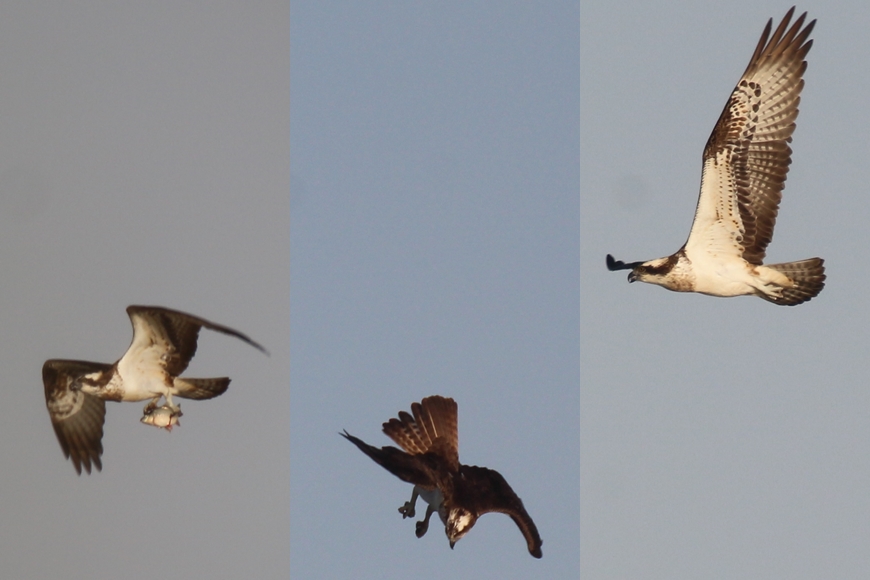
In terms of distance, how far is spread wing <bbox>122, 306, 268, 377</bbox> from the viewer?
14039mm

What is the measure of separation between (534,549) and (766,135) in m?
4.46

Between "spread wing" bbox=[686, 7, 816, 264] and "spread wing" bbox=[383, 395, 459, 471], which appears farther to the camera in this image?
"spread wing" bbox=[383, 395, 459, 471]

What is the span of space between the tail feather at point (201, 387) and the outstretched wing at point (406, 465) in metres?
1.69

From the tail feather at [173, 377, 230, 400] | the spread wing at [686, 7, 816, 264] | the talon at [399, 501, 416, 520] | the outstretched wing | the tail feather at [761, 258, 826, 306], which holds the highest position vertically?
the spread wing at [686, 7, 816, 264]

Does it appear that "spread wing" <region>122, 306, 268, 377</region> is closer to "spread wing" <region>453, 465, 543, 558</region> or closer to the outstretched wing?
the outstretched wing

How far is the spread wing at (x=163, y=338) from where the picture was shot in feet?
46.1

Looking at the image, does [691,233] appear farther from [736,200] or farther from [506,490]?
[506,490]

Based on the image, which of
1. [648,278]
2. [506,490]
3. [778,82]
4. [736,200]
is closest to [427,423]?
[506,490]

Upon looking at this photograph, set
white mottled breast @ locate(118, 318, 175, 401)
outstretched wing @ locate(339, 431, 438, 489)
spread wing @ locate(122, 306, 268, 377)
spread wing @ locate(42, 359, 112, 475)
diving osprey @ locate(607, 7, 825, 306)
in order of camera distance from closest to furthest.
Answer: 1. outstretched wing @ locate(339, 431, 438, 489)
2. diving osprey @ locate(607, 7, 825, 306)
3. spread wing @ locate(122, 306, 268, 377)
4. white mottled breast @ locate(118, 318, 175, 401)
5. spread wing @ locate(42, 359, 112, 475)

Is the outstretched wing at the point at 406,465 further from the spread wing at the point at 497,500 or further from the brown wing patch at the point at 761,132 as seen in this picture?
the brown wing patch at the point at 761,132

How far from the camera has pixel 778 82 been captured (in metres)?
14.0

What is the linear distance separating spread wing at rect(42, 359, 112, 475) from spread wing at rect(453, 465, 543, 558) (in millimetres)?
4187

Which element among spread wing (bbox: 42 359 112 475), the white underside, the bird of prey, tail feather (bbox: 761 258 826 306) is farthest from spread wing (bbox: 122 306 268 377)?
tail feather (bbox: 761 258 826 306)

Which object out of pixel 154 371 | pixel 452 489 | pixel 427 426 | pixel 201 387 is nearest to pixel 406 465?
pixel 452 489
